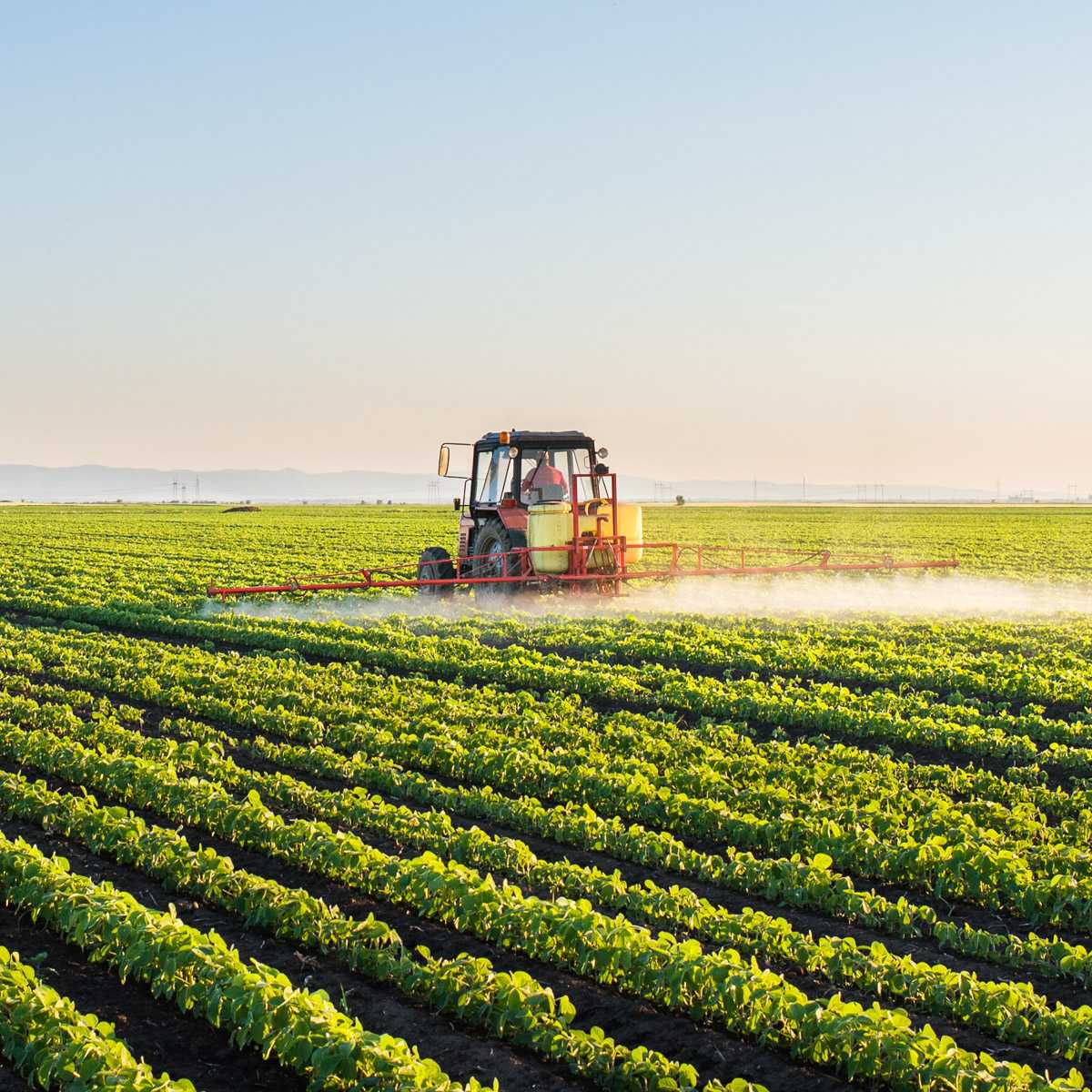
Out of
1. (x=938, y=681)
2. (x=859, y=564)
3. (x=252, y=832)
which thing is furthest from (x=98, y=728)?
(x=859, y=564)

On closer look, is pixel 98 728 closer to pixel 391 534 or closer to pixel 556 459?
pixel 556 459

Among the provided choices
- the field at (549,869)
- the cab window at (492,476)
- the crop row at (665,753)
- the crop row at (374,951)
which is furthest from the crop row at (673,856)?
the cab window at (492,476)

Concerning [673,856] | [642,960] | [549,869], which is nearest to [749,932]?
[642,960]

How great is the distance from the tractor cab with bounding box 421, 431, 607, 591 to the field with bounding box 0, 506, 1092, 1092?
3.82 metres

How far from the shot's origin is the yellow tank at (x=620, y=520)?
18.9m

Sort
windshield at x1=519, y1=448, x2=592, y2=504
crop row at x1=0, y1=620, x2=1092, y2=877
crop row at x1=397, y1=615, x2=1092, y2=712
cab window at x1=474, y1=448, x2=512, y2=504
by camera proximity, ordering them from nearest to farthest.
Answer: crop row at x1=0, y1=620, x2=1092, y2=877, crop row at x1=397, y1=615, x2=1092, y2=712, windshield at x1=519, y1=448, x2=592, y2=504, cab window at x1=474, y1=448, x2=512, y2=504

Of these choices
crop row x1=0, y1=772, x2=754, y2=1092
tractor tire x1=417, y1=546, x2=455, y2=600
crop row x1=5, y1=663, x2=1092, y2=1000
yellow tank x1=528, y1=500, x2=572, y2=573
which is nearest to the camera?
crop row x1=0, y1=772, x2=754, y2=1092

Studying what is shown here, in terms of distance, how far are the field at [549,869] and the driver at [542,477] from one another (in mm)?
4390

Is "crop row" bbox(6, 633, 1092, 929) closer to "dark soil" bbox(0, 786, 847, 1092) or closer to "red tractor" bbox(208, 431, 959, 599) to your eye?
"dark soil" bbox(0, 786, 847, 1092)

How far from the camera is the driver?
19578 millimetres

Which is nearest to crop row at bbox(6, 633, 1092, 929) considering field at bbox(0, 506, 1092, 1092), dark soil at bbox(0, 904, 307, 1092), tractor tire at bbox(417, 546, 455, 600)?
field at bbox(0, 506, 1092, 1092)

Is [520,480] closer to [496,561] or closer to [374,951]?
[496,561]

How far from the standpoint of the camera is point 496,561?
19.7 m

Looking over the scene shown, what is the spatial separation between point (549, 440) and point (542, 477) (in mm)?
643
